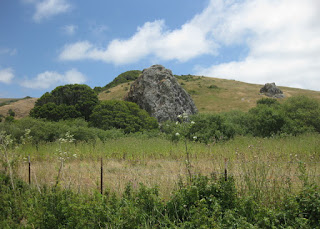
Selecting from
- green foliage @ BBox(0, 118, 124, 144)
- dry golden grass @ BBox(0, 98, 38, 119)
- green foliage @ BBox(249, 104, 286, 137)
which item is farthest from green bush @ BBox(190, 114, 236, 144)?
dry golden grass @ BBox(0, 98, 38, 119)

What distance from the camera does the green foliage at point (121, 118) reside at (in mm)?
18219

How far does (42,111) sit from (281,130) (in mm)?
18471

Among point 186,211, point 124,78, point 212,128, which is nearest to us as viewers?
point 186,211

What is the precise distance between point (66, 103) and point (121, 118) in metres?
7.64

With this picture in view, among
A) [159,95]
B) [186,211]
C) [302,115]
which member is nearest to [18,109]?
[159,95]

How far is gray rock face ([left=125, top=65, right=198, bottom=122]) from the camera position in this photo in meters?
21.2

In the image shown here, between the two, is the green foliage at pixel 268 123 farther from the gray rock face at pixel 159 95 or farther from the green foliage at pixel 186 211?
the green foliage at pixel 186 211

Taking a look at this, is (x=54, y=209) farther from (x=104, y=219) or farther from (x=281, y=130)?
(x=281, y=130)

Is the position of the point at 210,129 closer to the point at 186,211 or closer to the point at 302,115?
the point at 302,115

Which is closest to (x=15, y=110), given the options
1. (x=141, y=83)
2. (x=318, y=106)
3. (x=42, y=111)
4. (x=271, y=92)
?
(x=42, y=111)

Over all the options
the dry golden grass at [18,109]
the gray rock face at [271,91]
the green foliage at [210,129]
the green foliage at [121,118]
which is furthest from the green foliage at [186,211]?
the gray rock face at [271,91]

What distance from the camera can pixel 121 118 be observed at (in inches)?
724

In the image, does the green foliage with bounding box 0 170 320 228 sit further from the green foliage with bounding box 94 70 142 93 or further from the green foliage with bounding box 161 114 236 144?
the green foliage with bounding box 94 70 142 93

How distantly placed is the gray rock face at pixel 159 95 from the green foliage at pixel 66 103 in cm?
382
